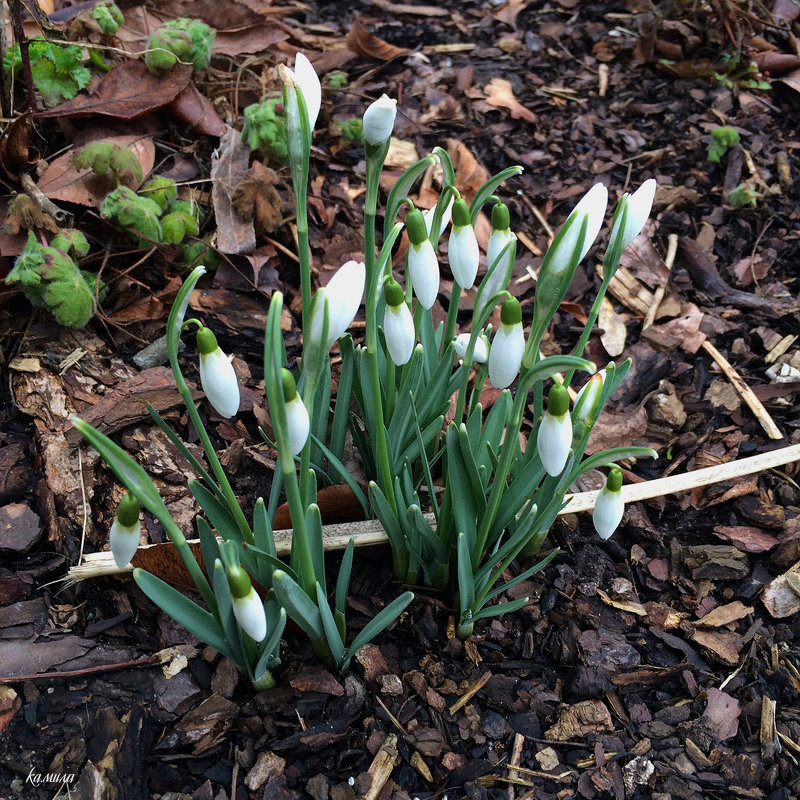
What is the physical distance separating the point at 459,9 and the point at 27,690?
3932mm

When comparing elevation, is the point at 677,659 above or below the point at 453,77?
below

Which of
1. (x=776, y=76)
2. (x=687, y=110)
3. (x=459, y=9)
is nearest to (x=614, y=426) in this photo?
(x=687, y=110)

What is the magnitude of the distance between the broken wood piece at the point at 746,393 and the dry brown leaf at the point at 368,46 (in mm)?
2143

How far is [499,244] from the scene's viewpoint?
63.7 inches

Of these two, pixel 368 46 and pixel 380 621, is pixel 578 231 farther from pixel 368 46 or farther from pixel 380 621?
pixel 368 46

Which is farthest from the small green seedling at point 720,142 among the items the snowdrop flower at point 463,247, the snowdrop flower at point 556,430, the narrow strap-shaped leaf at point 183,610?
the narrow strap-shaped leaf at point 183,610

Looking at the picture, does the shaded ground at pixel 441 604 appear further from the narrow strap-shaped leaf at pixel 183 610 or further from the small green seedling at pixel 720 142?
the narrow strap-shaped leaf at pixel 183 610

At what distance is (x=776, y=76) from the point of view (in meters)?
3.82

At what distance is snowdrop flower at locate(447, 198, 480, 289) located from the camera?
4.84ft

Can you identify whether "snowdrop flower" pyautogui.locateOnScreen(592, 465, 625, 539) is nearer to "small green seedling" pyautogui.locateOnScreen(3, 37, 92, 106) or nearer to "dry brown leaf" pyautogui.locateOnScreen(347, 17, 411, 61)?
"small green seedling" pyautogui.locateOnScreen(3, 37, 92, 106)

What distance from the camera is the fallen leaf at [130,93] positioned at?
106 inches

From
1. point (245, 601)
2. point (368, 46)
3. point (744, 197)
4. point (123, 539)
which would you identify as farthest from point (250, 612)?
point (368, 46)

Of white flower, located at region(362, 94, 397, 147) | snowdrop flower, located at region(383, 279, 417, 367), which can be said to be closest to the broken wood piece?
snowdrop flower, located at region(383, 279, 417, 367)

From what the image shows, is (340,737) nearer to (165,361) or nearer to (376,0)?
(165,361)
